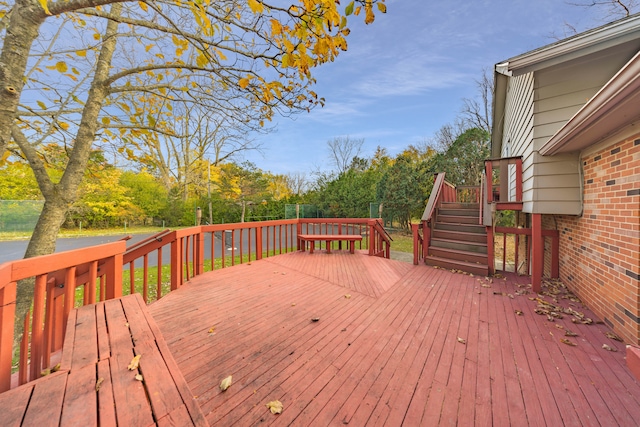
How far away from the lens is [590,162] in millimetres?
3236

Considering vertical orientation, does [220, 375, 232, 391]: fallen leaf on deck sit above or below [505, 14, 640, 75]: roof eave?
below

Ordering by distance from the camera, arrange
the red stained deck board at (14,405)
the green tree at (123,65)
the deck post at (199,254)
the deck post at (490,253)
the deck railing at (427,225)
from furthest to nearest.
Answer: the deck railing at (427,225)
the deck post at (490,253)
the deck post at (199,254)
the green tree at (123,65)
the red stained deck board at (14,405)

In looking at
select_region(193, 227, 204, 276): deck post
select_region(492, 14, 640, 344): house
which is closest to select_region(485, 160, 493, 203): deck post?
select_region(492, 14, 640, 344): house

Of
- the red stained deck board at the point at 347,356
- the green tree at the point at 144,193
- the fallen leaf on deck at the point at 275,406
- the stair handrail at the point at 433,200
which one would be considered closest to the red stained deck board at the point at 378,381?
the red stained deck board at the point at 347,356

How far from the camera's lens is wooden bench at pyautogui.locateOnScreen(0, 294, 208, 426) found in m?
0.92

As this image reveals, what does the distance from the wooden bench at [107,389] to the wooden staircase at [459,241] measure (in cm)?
512

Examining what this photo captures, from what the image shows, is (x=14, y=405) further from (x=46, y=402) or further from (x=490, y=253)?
(x=490, y=253)

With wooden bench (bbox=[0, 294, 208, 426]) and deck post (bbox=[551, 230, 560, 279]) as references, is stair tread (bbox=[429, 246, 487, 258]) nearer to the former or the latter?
deck post (bbox=[551, 230, 560, 279])

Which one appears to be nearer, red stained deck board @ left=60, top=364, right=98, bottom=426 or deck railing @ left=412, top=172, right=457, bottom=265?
red stained deck board @ left=60, top=364, right=98, bottom=426

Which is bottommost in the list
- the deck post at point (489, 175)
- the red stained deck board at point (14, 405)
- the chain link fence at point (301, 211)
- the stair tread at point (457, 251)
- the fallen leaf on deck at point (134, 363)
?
the stair tread at point (457, 251)

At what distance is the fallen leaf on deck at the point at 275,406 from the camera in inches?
59.1

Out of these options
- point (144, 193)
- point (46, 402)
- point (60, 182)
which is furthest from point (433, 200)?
point (144, 193)

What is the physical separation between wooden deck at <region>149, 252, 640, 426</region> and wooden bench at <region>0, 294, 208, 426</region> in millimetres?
527

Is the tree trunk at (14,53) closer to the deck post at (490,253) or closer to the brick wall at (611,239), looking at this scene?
the brick wall at (611,239)
